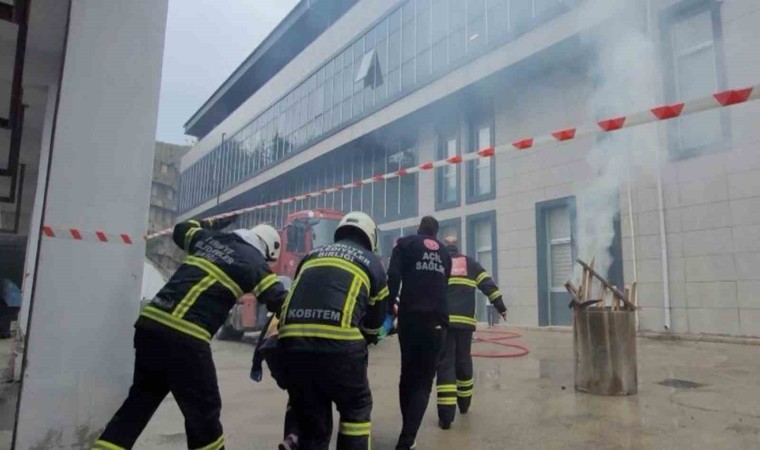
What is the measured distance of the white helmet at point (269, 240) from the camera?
3305 mm

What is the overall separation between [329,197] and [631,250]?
13.3m

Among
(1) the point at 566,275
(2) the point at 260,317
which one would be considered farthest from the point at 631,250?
(2) the point at 260,317

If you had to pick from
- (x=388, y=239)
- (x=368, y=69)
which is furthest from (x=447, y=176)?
(x=368, y=69)

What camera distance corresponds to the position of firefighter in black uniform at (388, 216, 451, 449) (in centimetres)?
352

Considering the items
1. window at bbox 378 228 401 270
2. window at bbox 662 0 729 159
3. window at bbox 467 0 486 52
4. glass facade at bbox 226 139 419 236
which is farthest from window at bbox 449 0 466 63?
window at bbox 378 228 401 270

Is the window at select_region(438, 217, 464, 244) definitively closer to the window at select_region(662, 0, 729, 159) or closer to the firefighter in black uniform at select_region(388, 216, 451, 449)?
the window at select_region(662, 0, 729, 159)

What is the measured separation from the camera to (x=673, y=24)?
32.6 feet

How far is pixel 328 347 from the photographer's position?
8.32 ft

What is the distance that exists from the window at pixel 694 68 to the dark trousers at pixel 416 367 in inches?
315

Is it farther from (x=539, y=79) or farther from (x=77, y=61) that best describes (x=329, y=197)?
(x=77, y=61)

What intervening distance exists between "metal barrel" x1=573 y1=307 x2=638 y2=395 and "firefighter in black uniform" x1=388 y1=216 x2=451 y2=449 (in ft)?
6.33

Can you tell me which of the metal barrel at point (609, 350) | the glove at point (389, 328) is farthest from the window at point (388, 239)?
the metal barrel at point (609, 350)

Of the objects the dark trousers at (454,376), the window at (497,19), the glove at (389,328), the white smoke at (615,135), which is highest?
the window at (497,19)

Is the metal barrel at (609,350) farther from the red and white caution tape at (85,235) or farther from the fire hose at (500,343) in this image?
the red and white caution tape at (85,235)
